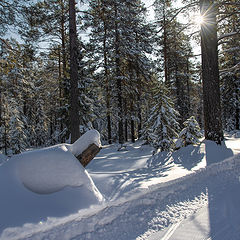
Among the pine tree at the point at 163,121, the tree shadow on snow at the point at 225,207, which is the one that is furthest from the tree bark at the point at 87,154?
the pine tree at the point at 163,121

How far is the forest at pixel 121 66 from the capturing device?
6809mm

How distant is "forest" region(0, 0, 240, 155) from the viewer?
22.3 feet

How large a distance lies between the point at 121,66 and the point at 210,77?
9277 mm

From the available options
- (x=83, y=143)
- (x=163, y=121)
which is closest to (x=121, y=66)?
(x=163, y=121)

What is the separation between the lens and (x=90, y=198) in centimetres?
281

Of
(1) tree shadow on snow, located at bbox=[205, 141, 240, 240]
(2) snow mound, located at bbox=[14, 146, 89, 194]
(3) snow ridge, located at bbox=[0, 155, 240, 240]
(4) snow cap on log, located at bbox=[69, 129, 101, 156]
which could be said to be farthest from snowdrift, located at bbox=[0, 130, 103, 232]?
(1) tree shadow on snow, located at bbox=[205, 141, 240, 240]

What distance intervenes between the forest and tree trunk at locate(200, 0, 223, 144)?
0.04 meters

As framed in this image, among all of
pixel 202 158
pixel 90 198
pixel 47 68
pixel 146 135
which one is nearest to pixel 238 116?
pixel 146 135

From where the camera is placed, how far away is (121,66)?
48.8 ft

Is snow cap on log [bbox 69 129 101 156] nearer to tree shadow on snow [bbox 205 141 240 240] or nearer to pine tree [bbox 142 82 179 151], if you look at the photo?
tree shadow on snow [bbox 205 141 240 240]

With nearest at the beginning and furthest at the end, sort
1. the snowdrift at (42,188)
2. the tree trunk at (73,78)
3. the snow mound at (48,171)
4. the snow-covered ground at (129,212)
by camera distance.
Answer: the snow-covered ground at (129,212) < the snowdrift at (42,188) < the snow mound at (48,171) < the tree trunk at (73,78)

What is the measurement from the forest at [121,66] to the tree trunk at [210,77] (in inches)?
1.4

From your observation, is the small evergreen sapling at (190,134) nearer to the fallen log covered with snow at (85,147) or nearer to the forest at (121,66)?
the forest at (121,66)

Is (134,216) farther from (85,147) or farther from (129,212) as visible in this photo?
(85,147)
